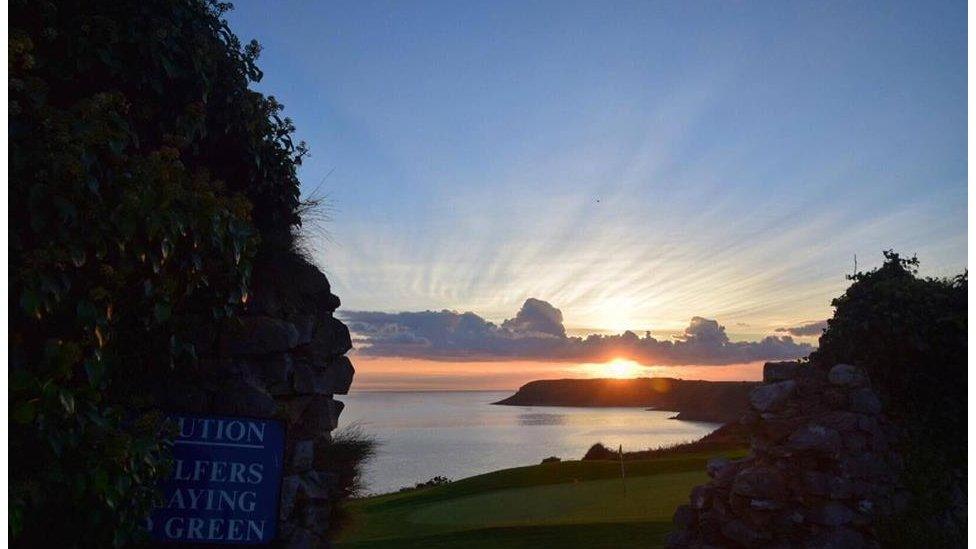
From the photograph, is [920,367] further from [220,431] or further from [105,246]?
[105,246]

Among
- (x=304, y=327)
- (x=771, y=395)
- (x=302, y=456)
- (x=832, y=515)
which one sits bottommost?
(x=832, y=515)

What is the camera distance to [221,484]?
209 inches

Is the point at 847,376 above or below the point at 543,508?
above

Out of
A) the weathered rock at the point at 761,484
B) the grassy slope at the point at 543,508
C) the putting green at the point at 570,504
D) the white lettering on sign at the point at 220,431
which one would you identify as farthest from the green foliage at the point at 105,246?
the putting green at the point at 570,504

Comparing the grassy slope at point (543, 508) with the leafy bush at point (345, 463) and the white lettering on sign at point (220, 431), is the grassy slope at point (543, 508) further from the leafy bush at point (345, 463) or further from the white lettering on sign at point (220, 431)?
the white lettering on sign at point (220, 431)

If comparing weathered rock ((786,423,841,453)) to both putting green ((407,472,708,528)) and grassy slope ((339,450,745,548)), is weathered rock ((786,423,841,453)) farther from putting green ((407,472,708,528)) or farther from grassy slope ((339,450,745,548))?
putting green ((407,472,708,528))

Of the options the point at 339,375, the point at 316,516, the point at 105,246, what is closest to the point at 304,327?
the point at 339,375

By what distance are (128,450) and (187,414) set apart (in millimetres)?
1174

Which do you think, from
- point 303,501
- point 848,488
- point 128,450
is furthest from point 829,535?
point 128,450

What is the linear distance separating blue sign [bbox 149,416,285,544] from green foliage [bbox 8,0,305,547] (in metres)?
0.41

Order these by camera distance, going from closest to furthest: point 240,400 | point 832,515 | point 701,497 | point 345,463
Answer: point 240,400, point 345,463, point 832,515, point 701,497

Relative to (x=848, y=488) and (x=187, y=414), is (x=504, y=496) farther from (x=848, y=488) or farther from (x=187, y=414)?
(x=187, y=414)

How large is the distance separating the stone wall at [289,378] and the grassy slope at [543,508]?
2.99 ft

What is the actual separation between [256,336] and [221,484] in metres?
0.97
